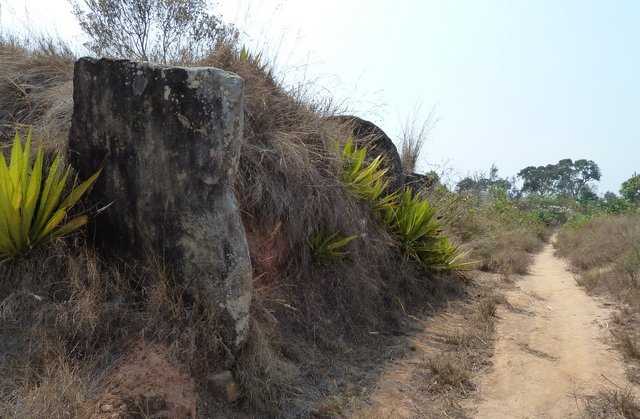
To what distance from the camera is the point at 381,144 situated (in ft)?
25.3

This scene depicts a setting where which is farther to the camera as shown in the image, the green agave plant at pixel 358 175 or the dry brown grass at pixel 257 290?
the green agave plant at pixel 358 175

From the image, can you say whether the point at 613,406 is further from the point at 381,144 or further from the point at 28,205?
the point at 381,144

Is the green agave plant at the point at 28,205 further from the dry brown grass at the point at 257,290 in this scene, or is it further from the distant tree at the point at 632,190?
the distant tree at the point at 632,190

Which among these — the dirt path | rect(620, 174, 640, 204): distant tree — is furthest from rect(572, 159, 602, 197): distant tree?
the dirt path

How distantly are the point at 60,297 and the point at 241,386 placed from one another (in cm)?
133

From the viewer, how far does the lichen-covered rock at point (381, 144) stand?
24.6ft

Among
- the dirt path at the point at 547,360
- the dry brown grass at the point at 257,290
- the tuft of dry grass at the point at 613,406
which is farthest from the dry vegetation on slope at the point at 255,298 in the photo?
the tuft of dry grass at the point at 613,406

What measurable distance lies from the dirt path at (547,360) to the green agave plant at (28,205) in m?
3.37

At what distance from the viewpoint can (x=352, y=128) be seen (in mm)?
7168

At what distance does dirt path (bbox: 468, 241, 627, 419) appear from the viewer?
412cm

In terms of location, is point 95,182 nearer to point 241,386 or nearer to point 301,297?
point 241,386

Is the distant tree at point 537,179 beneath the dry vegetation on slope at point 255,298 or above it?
above

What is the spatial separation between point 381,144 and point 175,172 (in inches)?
183

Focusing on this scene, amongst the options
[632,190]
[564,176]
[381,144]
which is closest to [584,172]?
[564,176]
